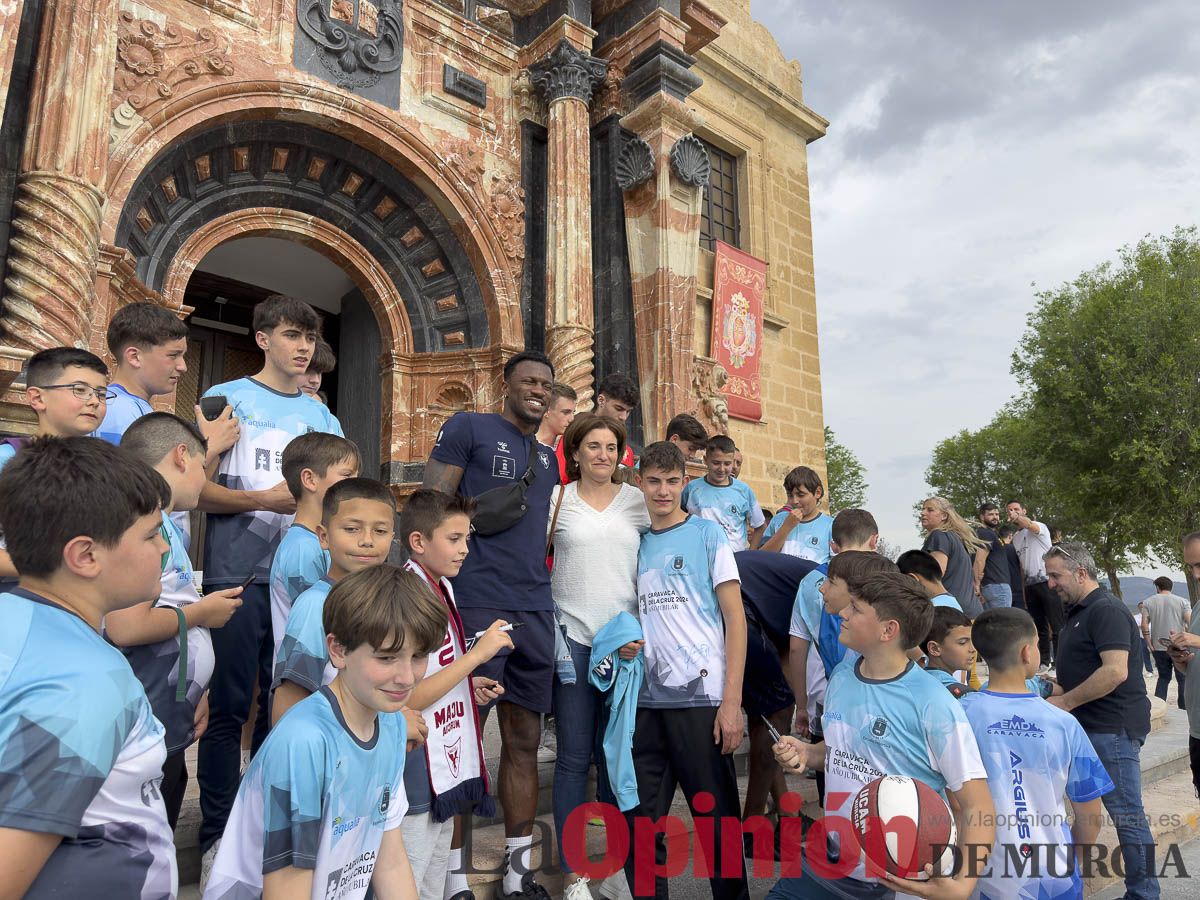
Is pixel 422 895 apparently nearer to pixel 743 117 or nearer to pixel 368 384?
pixel 368 384

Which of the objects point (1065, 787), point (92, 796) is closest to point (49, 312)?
point (92, 796)

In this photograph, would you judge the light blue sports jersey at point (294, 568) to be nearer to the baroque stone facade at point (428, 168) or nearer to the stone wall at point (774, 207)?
the baroque stone facade at point (428, 168)

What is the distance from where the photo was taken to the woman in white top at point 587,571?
292 cm

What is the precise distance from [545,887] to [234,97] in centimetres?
640

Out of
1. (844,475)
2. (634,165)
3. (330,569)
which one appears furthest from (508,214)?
(844,475)

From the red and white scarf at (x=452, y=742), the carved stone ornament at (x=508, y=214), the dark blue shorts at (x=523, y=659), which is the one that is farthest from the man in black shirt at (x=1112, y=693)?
the carved stone ornament at (x=508, y=214)

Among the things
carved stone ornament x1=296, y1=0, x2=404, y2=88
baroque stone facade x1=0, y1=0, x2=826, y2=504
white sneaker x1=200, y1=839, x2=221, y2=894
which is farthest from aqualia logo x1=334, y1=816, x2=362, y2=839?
carved stone ornament x1=296, y1=0, x2=404, y2=88

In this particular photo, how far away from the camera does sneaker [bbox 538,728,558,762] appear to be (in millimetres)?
3984

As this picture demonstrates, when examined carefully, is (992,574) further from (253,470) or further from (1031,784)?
(253,470)

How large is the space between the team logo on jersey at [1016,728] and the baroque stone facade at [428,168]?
521 cm

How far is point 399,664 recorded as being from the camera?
1.75m

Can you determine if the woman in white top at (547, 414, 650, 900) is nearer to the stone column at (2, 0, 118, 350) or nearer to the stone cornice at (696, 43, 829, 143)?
the stone column at (2, 0, 118, 350)

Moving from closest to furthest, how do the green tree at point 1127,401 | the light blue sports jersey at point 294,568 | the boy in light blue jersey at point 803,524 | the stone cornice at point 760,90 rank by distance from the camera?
the light blue sports jersey at point 294,568 < the boy in light blue jersey at point 803,524 < the stone cornice at point 760,90 < the green tree at point 1127,401

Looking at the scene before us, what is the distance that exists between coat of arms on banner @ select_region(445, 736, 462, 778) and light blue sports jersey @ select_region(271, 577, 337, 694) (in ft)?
1.74
